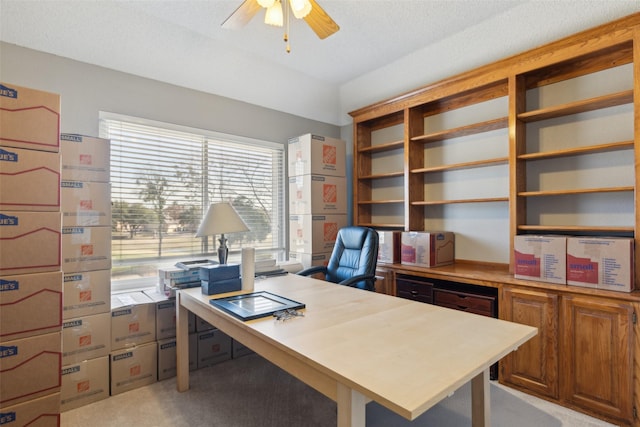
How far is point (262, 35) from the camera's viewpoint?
2.80 metres

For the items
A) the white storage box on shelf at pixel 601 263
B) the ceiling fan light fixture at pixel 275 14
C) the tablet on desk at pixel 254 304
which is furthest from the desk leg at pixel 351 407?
the ceiling fan light fixture at pixel 275 14

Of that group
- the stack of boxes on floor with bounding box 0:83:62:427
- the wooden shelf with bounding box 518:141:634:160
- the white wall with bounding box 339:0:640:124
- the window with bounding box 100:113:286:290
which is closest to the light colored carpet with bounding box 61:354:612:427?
the stack of boxes on floor with bounding box 0:83:62:427

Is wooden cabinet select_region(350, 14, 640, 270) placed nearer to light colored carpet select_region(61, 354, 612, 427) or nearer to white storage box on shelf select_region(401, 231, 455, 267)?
white storage box on shelf select_region(401, 231, 455, 267)

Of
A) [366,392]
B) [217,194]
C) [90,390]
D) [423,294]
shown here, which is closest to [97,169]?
[217,194]

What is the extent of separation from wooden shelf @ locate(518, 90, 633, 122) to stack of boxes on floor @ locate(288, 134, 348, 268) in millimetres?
1839

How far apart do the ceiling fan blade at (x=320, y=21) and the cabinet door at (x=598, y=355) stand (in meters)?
2.30

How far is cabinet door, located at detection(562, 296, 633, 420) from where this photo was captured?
1.84 meters

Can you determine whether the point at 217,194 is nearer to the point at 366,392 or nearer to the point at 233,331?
the point at 233,331

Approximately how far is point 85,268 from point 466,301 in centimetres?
275

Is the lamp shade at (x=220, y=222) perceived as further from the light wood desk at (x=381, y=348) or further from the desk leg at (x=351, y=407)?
the desk leg at (x=351, y=407)

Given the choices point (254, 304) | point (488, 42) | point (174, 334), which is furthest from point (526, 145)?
point (174, 334)

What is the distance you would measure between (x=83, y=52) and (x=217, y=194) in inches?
59.0

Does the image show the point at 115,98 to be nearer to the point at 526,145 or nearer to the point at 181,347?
the point at 181,347

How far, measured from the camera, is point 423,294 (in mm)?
2820
